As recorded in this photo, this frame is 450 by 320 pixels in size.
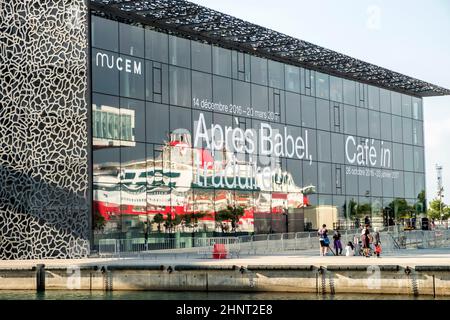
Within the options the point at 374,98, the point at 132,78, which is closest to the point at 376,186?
the point at 374,98

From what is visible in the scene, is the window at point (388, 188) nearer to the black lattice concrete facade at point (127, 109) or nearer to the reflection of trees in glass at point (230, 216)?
the black lattice concrete facade at point (127, 109)

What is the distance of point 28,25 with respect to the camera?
4625cm

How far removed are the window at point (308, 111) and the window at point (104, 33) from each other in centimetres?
1875

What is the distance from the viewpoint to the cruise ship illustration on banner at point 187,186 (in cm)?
4891

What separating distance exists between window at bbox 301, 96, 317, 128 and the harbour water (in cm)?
3262

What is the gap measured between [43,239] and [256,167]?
58.5 ft

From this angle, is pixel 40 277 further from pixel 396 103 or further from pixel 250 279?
pixel 396 103

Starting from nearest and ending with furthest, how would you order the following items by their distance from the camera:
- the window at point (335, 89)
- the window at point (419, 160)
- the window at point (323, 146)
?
1. the window at point (323, 146)
2. the window at point (335, 89)
3. the window at point (419, 160)

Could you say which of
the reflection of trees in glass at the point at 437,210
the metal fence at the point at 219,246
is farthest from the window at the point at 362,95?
the reflection of trees in glass at the point at 437,210

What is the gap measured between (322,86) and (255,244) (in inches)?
759

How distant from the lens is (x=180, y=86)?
178 ft

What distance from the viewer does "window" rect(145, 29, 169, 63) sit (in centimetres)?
5191

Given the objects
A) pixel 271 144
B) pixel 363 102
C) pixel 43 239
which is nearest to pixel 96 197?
pixel 43 239

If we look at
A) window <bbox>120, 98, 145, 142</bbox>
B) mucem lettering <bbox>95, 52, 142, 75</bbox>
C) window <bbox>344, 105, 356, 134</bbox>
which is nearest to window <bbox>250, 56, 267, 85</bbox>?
window <bbox>344, 105, 356, 134</bbox>
